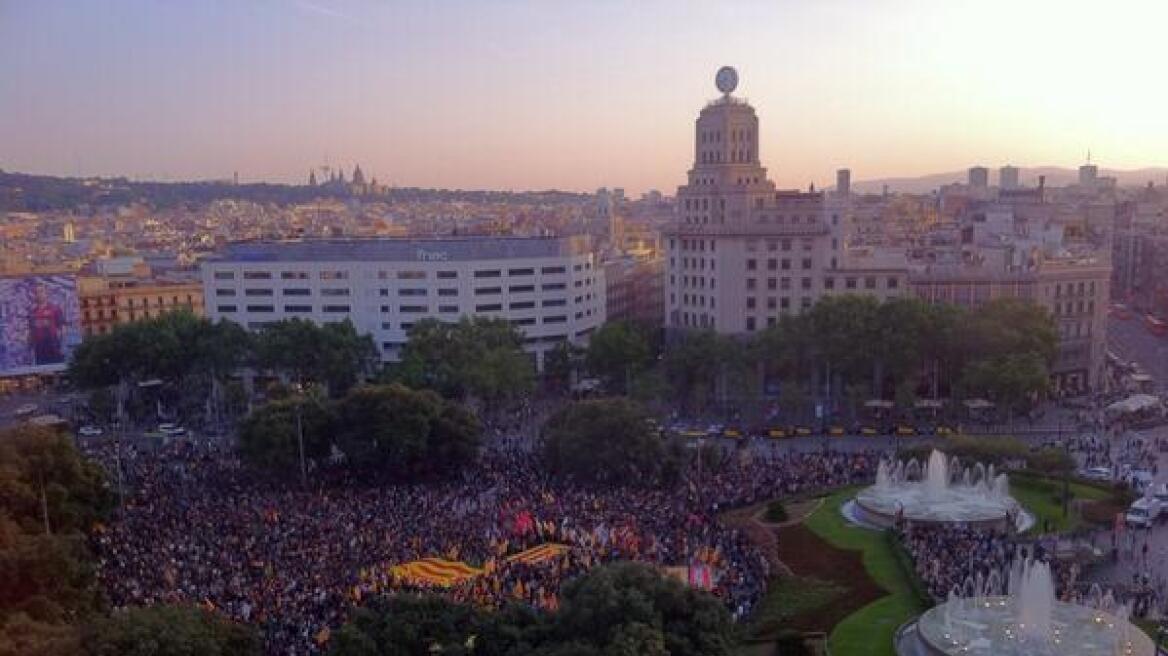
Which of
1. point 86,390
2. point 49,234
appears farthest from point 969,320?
point 49,234

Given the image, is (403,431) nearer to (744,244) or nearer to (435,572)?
(435,572)

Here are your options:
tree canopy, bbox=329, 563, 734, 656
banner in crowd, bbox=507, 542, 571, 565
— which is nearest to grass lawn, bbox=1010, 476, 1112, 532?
banner in crowd, bbox=507, 542, 571, 565

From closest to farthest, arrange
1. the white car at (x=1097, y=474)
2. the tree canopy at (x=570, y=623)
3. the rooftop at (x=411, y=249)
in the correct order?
the tree canopy at (x=570, y=623)
the white car at (x=1097, y=474)
the rooftop at (x=411, y=249)

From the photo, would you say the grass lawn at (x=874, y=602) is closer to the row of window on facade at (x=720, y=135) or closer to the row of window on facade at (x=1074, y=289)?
the row of window on facade at (x=1074, y=289)

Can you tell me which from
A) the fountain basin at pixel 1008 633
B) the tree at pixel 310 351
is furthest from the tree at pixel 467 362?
the fountain basin at pixel 1008 633

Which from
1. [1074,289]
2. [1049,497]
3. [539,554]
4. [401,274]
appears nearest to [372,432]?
[539,554]

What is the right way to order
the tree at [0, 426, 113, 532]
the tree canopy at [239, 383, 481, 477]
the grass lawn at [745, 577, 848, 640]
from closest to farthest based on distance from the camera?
1. the grass lawn at [745, 577, 848, 640]
2. the tree at [0, 426, 113, 532]
3. the tree canopy at [239, 383, 481, 477]

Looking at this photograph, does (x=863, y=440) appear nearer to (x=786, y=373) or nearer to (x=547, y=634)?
A: (x=786, y=373)

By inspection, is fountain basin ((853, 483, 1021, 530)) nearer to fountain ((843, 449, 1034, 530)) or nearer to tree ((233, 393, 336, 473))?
fountain ((843, 449, 1034, 530))
